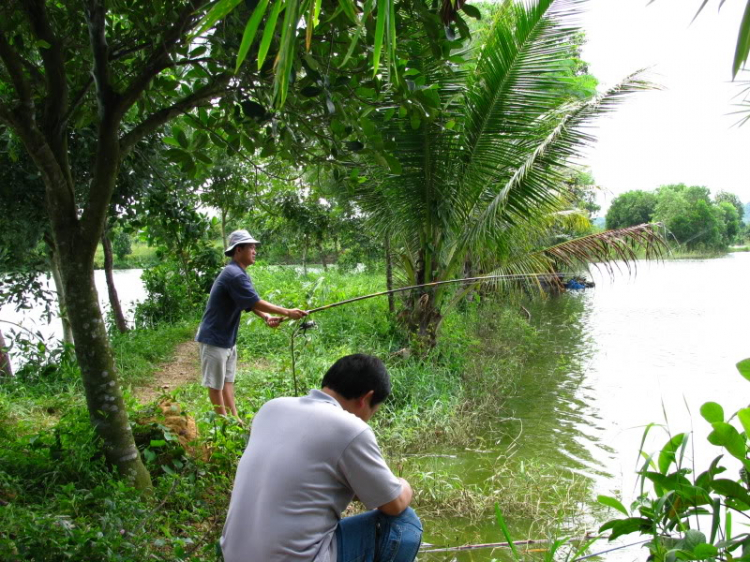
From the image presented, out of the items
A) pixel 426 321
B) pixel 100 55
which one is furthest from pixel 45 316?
pixel 426 321

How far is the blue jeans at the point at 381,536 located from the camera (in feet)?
6.32

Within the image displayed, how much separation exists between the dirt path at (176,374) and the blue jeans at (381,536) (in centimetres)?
365

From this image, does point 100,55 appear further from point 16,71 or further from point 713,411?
point 713,411

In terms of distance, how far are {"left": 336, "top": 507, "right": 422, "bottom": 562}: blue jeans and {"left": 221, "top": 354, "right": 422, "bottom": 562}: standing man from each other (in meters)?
0.06

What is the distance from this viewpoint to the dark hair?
1927 millimetres

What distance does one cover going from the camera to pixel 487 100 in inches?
225

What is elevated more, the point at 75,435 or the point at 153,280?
the point at 153,280

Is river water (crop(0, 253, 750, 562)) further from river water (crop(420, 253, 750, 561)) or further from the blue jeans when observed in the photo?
the blue jeans

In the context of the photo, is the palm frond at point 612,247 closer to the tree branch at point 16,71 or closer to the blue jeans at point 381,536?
the blue jeans at point 381,536

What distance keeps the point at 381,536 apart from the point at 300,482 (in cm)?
48

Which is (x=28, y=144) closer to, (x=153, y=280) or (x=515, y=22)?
(x=515, y=22)

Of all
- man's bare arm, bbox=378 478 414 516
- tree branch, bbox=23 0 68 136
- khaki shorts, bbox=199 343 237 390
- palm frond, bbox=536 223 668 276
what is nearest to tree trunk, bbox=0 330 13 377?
khaki shorts, bbox=199 343 237 390

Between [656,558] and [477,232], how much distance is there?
4815 millimetres

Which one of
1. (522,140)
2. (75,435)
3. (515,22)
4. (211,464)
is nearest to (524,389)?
(522,140)
